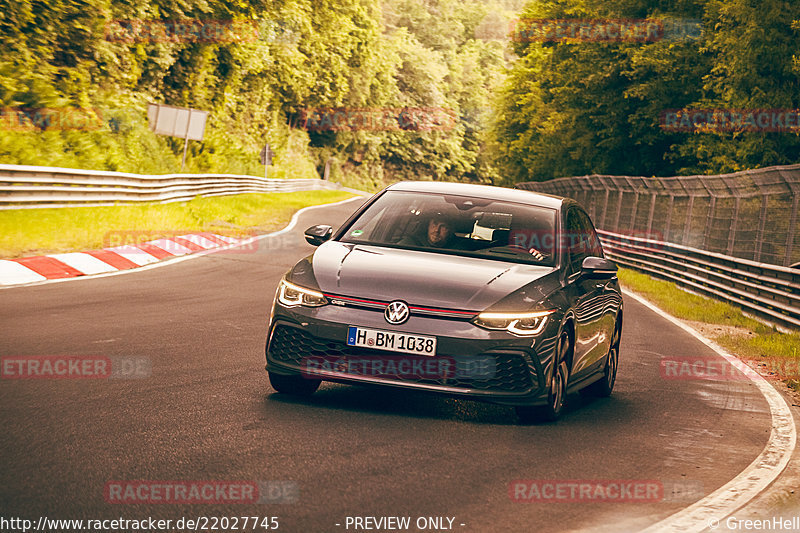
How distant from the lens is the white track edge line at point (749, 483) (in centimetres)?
489

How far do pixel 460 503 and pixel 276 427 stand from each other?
1.63 m

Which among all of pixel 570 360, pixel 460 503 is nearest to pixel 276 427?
pixel 460 503

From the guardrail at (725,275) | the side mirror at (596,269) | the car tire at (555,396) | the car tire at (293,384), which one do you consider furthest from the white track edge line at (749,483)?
the guardrail at (725,275)

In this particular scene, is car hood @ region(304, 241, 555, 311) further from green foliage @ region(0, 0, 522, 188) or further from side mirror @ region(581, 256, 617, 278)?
green foliage @ region(0, 0, 522, 188)

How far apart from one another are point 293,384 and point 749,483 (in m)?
2.88

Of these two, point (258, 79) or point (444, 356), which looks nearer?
point (444, 356)

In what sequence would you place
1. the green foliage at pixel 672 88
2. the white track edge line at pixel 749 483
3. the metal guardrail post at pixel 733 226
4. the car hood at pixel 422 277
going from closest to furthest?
1. the white track edge line at pixel 749 483
2. the car hood at pixel 422 277
3. the metal guardrail post at pixel 733 226
4. the green foliage at pixel 672 88

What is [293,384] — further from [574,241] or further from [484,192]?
[574,241]

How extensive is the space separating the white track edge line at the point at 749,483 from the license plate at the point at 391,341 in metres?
1.81

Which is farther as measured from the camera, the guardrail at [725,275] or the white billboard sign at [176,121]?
the white billboard sign at [176,121]

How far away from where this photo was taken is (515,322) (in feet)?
21.4

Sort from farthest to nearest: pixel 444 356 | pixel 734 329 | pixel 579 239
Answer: pixel 734 329 < pixel 579 239 < pixel 444 356

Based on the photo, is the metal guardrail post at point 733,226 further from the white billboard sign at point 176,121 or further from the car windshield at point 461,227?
the white billboard sign at point 176,121

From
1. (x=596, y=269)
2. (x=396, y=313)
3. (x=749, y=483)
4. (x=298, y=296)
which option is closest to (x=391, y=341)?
(x=396, y=313)
